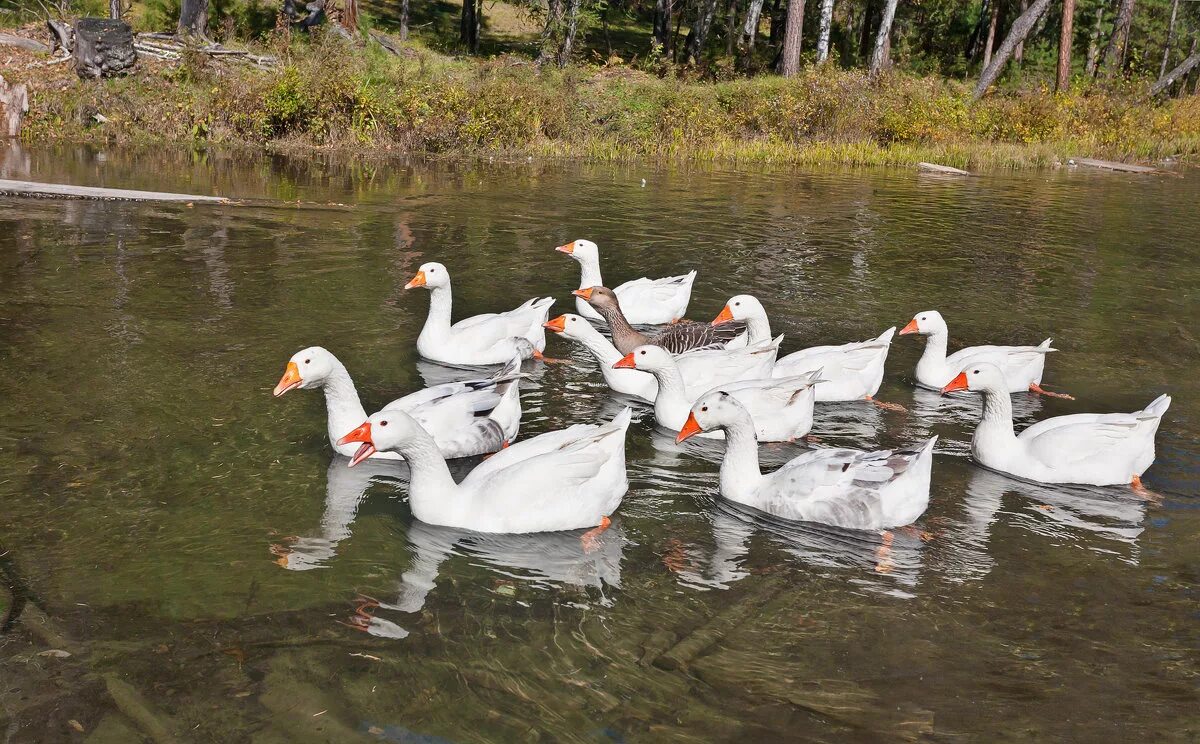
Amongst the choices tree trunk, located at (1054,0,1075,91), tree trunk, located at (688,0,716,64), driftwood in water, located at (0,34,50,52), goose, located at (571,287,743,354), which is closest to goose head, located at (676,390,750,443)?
goose, located at (571,287,743,354)

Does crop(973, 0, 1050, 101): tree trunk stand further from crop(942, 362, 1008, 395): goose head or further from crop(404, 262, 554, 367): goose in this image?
crop(942, 362, 1008, 395): goose head

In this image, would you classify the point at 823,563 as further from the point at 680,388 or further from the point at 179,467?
the point at 179,467

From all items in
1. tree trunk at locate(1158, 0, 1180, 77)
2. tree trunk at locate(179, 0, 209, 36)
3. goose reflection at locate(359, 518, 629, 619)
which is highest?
tree trunk at locate(1158, 0, 1180, 77)

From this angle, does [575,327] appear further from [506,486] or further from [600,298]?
[506,486]

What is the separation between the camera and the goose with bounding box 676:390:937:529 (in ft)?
22.0

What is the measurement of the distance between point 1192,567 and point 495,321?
5.95 meters

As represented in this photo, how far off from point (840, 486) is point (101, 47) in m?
25.7

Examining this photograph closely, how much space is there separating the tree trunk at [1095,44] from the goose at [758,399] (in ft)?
154

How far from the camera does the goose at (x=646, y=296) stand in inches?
463

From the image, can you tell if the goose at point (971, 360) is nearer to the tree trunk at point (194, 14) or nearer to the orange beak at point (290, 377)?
the orange beak at point (290, 377)

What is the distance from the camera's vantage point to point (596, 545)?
6586mm

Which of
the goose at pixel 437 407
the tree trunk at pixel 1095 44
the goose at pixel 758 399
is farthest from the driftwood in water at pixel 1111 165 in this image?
the goose at pixel 437 407

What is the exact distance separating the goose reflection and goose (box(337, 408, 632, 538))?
7 centimetres

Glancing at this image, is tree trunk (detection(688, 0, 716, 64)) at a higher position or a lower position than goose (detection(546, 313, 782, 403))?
higher
